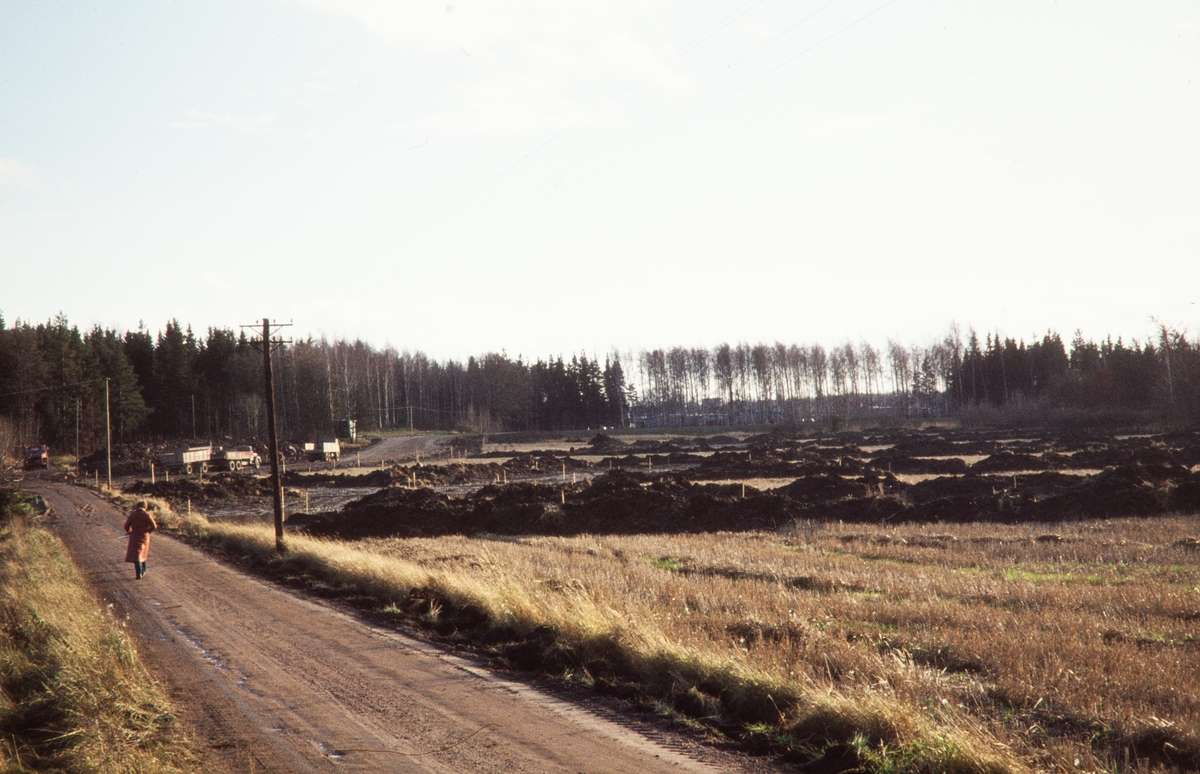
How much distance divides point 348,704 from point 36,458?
8085 cm

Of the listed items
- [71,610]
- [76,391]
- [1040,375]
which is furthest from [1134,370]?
[76,391]

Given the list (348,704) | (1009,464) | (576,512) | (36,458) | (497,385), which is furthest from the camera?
(497,385)

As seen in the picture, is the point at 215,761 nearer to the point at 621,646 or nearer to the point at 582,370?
the point at 621,646

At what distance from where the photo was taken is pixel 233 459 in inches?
2867

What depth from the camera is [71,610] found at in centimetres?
1293

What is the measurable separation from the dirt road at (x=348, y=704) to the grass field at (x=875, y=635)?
967 mm

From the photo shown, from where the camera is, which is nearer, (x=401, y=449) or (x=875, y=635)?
(x=875, y=635)

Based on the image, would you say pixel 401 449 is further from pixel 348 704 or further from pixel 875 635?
pixel 348 704

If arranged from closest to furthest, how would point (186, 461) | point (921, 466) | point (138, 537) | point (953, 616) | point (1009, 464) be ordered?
point (953, 616), point (138, 537), point (1009, 464), point (921, 466), point (186, 461)

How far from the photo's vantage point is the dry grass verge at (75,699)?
7.30 meters

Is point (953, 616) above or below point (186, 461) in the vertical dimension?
below

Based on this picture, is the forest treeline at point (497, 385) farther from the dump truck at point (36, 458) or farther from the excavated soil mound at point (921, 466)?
the excavated soil mound at point (921, 466)

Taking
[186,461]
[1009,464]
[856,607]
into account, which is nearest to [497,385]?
[186,461]

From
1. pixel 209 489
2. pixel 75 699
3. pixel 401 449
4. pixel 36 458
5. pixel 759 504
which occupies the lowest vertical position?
pixel 759 504
